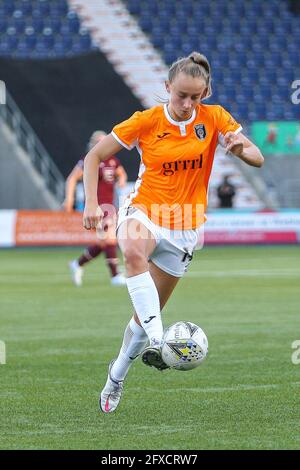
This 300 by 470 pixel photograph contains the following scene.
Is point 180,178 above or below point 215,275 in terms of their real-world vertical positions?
above

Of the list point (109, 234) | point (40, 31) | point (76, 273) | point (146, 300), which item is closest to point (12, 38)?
point (40, 31)

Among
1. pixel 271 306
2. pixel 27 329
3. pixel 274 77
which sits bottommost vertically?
pixel 274 77

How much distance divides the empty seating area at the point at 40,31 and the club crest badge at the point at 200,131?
30.1 m

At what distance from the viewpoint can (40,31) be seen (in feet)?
124

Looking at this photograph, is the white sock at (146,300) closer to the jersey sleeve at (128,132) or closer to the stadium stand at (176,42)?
the jersey sleeve at (128,132)

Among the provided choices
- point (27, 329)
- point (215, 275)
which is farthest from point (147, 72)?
point (27, 329)

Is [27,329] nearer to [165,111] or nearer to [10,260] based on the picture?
[165,111]

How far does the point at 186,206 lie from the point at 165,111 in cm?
62

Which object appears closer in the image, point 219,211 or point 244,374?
point 244,374

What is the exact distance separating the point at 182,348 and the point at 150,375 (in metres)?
2.78

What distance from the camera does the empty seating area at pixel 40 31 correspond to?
37188mm

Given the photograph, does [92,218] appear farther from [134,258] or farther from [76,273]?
[76,273]

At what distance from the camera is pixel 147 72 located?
38.0 meters

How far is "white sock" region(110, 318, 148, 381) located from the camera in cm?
721
